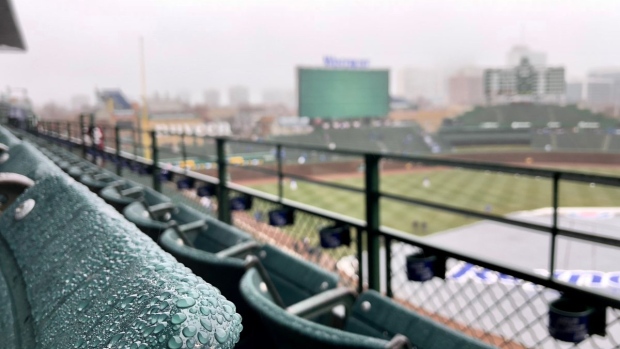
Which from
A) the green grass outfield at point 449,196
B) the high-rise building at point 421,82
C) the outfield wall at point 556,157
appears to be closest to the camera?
the green grass outfield at point 449,196

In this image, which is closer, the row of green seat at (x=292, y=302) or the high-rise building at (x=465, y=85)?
the row of green seat at (x=292, y=302)

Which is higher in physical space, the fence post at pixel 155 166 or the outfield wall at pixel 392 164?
the fence post at pixel 155 166

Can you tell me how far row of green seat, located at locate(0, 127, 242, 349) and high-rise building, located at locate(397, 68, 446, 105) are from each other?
9868cm

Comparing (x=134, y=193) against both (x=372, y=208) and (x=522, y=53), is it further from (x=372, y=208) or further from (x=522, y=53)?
(x=522, y=53)

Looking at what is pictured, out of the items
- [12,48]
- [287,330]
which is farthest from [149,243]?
[12,48]

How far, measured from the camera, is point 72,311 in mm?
326

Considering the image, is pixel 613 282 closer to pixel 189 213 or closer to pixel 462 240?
pixel 462 240

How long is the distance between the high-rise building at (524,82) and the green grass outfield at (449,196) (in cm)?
2061

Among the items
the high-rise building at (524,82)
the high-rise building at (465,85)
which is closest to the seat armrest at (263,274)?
the high-rise building at (524,82)

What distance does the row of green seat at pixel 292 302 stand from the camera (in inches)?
29.5

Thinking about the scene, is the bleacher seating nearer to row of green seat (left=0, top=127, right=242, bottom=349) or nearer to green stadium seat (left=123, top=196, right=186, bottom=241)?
green stadium seat (left=123, top=196, right=186, bottom=241)

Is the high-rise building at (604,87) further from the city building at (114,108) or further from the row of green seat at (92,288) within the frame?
→ the row of green seat at (92,288)

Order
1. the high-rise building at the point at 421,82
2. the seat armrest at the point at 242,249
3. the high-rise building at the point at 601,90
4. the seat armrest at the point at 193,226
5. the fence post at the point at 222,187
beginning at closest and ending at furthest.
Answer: the seat armrest at the point at 242,249 < the seat armrest at the point at 193,226 < the fence post at the point at 222,187 < the high-rise building at the point at 601,90 < the high-rise building at the point at 421,82

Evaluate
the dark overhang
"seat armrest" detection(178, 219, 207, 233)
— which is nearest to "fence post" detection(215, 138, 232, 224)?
"seat armrest" detection(178, 219, 207, 233)
